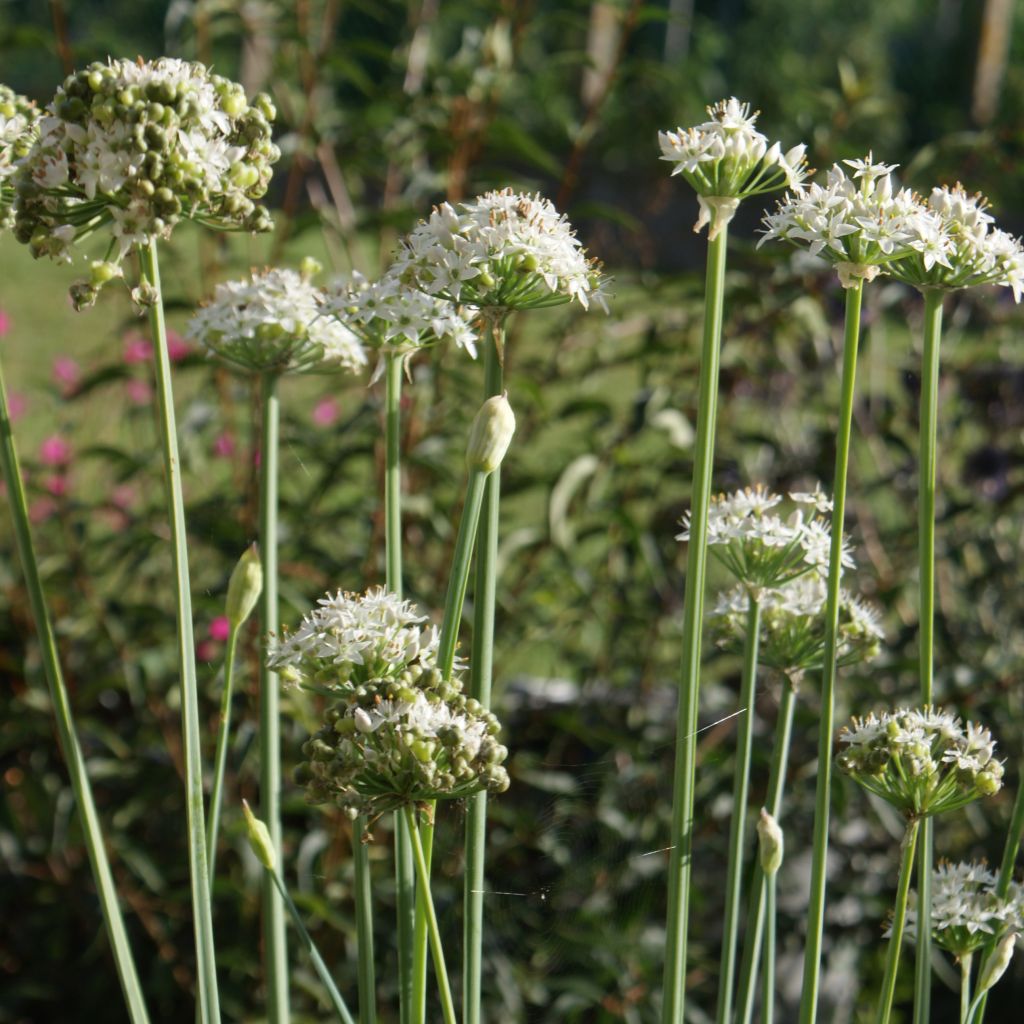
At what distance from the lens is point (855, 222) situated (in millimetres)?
573

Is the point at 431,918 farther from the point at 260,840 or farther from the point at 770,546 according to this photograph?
the point at 770,546

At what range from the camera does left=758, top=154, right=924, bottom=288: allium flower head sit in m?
0.57

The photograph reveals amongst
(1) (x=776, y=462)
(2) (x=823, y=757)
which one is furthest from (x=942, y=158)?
(2) (x=823, y=757)

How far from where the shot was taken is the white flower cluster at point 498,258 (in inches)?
23.7

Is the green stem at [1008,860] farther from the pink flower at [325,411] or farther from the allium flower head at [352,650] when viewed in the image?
the pink flower at [325,411]

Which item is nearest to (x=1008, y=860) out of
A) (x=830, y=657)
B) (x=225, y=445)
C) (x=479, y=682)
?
(x=830, y=657)

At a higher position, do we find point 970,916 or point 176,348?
point 176,348

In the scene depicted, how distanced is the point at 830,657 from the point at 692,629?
0.07 meters

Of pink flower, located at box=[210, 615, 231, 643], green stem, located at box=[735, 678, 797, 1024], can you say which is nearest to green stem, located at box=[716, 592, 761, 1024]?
green stem, located at box=[735, 678, 797, 1024]

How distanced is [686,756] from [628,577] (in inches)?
51.9

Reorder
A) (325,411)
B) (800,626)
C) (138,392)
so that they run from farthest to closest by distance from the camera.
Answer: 1. (325,411)
2. (138,392)
3. (800,626)

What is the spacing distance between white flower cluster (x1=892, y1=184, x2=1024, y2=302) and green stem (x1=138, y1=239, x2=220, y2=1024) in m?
0.33

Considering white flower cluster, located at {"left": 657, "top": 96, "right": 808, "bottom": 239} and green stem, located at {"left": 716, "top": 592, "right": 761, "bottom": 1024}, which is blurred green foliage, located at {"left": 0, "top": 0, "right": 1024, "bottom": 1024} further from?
white flower cluster, located at {"left": 657, "top": 96, "right": 808, "bottom": 239}

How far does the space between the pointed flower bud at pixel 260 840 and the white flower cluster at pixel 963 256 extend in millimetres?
368
